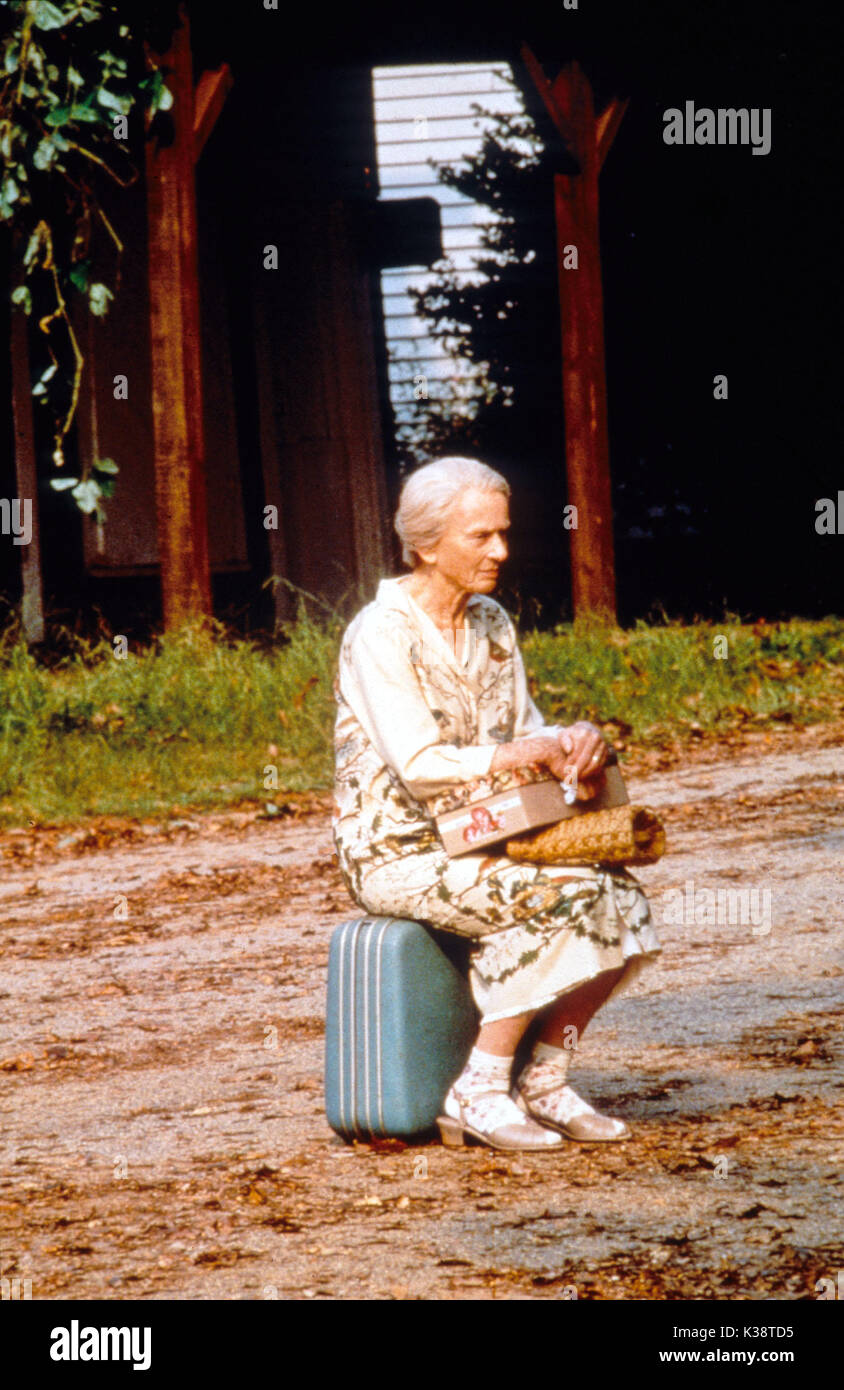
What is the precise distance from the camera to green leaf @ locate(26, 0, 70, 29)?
15.7 feet

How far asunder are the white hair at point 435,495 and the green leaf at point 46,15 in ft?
6.04

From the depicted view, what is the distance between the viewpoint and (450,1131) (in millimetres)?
3746

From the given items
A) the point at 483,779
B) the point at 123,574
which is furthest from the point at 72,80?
the point at 123,574

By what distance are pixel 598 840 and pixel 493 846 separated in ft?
0.73

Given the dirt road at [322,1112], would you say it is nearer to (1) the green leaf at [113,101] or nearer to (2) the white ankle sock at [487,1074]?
(2) the white ankle sock at [487,1074]

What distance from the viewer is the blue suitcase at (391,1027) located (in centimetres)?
368

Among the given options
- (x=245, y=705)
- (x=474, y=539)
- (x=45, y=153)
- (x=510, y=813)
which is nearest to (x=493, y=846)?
(x=510, y=813)

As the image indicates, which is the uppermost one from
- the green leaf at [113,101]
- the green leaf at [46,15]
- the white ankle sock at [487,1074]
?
the green leaf at [46,15]

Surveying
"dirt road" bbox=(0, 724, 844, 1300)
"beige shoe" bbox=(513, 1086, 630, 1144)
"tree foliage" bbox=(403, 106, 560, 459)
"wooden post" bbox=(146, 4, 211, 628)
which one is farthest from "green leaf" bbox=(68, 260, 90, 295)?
"tree foliage" bbox=(403, 106, 560, 459)

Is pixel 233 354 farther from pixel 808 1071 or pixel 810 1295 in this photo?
pixel 810 1295

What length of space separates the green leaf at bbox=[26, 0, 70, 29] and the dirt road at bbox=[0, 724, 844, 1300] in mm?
2660

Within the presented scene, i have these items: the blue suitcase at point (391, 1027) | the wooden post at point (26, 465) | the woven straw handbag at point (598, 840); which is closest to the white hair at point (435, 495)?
the woven straw handbag at point (598, 840)

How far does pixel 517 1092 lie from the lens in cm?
383

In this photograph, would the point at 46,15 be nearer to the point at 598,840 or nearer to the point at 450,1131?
the point at 598,840
